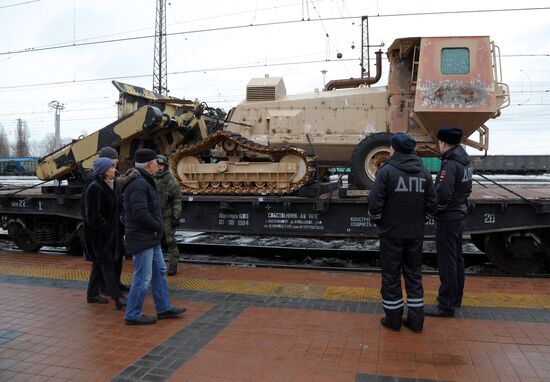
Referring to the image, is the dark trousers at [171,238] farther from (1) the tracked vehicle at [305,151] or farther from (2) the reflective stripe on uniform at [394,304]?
(2) the reflective stripe on uniform at [394,304]

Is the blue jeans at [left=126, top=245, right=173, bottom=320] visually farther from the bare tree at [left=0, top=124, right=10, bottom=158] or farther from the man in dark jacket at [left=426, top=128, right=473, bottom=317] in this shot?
the bare tree at [left=0, top=124, right=10, bottom=158]

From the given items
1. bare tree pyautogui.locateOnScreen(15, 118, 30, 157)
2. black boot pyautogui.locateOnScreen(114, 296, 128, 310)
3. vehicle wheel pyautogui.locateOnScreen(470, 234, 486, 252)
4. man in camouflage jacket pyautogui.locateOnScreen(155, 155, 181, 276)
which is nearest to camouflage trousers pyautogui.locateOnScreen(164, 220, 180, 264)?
man in camouflage jacket pyautogui.locateOnScreen(155, 155, 181, 276)

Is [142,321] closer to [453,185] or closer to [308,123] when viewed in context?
[453,185]

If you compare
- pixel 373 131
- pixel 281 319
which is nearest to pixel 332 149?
pixel 373 131

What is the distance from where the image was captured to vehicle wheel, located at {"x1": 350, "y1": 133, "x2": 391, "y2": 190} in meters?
8.17

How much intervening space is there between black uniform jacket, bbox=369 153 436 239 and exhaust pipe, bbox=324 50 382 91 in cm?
560

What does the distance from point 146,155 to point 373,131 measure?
5.19 metres

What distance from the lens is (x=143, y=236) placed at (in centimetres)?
491

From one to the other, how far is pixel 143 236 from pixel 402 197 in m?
2.61

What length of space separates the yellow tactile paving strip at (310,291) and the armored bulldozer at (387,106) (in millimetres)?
2546

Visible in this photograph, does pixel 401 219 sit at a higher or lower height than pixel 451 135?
lower

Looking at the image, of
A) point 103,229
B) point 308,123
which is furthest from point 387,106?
point 103,229

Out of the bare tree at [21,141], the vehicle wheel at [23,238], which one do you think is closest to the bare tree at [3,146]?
the bare tree at [21,141]

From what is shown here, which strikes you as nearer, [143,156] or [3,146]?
[143,156]
